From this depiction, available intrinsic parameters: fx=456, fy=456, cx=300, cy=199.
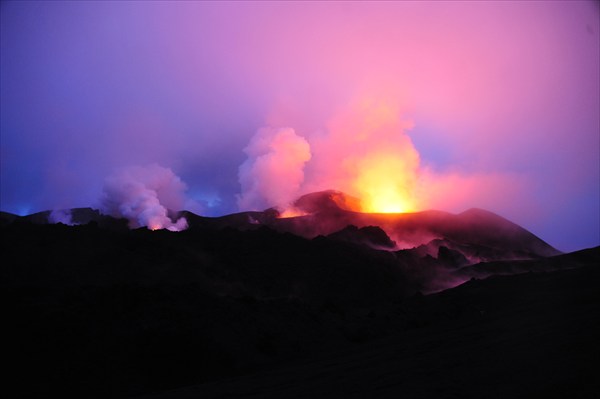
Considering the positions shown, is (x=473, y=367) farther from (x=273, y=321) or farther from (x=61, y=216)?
(x=61, y=216)

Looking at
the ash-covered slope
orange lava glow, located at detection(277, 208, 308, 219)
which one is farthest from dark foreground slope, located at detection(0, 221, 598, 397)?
orange lava glow, located at detection(277, 208, 308, 219)

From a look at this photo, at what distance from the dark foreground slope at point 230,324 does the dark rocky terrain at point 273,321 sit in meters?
0.06

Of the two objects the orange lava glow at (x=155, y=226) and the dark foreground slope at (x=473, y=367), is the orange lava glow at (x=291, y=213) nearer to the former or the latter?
the orange lava glow at (x=155, y=226)

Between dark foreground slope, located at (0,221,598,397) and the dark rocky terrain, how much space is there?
6 cm

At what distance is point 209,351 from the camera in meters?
13.8

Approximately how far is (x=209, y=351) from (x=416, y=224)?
43.1 m

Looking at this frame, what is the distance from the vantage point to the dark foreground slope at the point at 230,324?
9.21 m

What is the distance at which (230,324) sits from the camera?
15.6 meters

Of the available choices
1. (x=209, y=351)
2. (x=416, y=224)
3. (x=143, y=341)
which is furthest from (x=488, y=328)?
(x=416, y=224)

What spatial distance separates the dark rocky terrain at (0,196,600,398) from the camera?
8312 mm

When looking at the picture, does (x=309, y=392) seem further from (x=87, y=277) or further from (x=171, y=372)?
(x=87, y=277)

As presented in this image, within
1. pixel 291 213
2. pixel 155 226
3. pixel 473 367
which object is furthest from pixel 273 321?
pixel 291 213

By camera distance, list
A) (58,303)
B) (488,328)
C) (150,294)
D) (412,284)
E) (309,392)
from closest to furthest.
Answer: (309,392) < (488,328) < (58,303) < (150,294) < (412,284)

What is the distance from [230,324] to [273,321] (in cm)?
197
